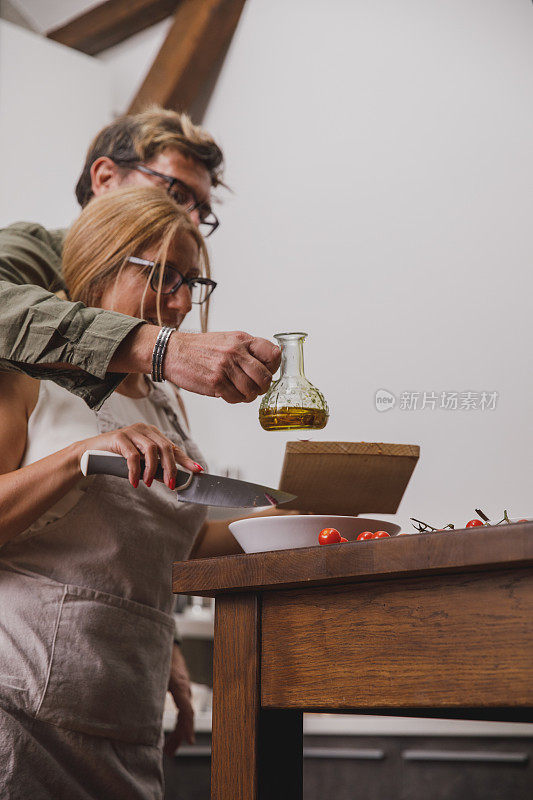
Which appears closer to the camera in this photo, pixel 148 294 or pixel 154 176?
pixel 148 294

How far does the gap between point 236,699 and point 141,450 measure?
358 mm

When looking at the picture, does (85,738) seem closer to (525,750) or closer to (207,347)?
(207,347)

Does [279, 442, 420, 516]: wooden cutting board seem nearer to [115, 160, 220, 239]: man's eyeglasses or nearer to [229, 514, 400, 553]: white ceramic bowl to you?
[229, 514, 400, 553]: white ceramic bowl

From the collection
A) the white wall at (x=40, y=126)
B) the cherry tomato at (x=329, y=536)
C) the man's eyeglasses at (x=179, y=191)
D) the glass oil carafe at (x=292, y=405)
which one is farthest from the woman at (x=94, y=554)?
the white wall at (x=40, y=126)

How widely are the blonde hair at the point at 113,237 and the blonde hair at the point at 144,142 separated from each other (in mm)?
644

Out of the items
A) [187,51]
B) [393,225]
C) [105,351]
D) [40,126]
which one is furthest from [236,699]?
[187,51]

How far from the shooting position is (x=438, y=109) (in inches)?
103

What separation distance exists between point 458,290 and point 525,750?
4.31 feet

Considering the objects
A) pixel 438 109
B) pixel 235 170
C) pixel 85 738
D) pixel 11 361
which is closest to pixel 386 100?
pixel 438 109

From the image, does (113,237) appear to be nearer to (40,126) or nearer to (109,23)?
(40,126)

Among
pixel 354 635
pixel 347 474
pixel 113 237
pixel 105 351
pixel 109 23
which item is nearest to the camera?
pixel 354 635

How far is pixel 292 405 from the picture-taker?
104 cm

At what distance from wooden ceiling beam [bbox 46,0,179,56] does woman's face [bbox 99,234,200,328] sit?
101 inches

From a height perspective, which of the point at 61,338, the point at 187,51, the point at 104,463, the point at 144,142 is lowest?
the point at 104,463
